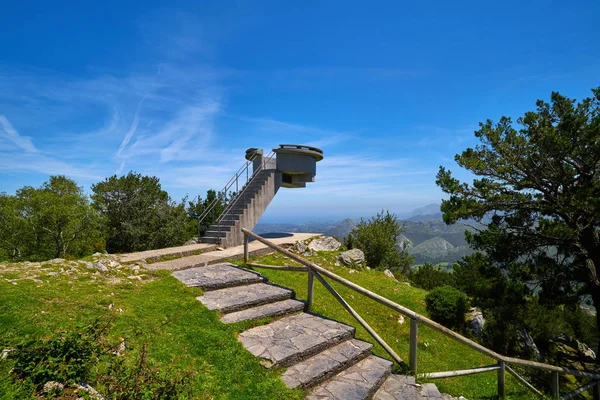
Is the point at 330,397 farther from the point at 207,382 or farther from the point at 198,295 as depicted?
the point at 198,295

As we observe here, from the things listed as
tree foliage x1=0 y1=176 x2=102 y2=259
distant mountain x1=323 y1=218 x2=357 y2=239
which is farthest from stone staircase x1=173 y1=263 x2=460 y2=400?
distant mountain x1=323 y1=218 x2=357 y2=239

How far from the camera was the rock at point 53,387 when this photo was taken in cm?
278

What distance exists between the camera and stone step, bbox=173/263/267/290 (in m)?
7.02

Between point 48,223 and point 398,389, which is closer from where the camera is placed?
point 398,389

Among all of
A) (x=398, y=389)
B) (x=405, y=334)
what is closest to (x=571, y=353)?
(x=405, y=334)

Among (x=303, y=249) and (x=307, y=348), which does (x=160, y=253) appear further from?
(x=307, y=348)

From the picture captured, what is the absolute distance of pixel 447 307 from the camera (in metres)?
10.0

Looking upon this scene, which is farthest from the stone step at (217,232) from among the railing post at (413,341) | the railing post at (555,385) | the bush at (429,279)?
the bush at (429,279)

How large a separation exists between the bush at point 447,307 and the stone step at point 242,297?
19.7 feet

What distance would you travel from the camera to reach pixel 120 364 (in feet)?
10.9

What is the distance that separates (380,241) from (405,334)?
1072 centimetres

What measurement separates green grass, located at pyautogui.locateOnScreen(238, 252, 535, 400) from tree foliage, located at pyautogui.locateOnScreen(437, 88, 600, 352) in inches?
158

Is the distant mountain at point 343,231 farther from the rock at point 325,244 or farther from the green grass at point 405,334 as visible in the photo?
the green grass at point 405,334

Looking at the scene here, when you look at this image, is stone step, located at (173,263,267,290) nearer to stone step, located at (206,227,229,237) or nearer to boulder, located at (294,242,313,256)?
stone step, located at (206,227,229,237)
